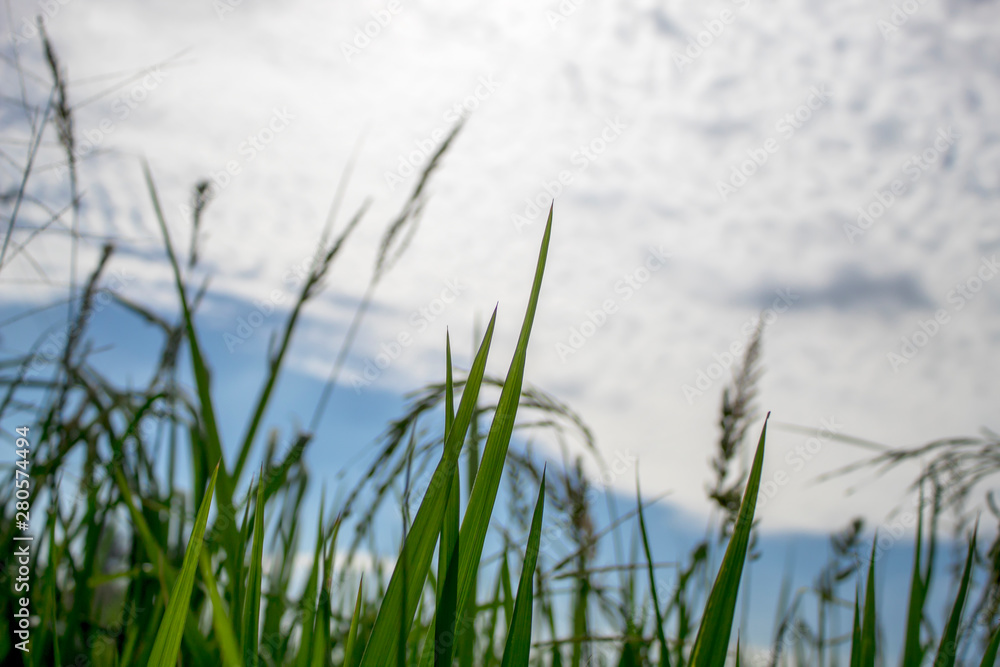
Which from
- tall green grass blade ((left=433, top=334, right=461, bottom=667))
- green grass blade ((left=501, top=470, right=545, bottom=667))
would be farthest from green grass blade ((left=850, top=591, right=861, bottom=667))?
tall green grass blade ((left=433, top=334, right=461, bottom=667))

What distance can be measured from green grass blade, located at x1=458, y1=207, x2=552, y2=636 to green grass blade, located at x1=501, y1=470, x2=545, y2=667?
0.07 metres

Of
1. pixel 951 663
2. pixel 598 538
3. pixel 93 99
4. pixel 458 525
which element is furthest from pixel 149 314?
pixel 951 663

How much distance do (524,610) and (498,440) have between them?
23 centimetres

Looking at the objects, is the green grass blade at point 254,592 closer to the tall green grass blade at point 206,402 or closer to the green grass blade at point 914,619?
the tall green grass blade at point 206,402

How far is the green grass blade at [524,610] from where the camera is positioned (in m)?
0.76

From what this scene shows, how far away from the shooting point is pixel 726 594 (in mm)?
812

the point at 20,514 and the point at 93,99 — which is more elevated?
the point at 93,99

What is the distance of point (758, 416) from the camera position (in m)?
1.31

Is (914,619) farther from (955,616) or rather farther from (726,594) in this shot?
(726,594)

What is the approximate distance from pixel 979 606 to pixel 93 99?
106 inches

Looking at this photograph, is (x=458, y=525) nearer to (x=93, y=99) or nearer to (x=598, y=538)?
(x=598, y=538)

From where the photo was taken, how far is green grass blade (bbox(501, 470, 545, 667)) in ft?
2.50

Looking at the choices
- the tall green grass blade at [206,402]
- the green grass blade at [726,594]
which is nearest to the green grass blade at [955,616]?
the green grass blade at [726,594]

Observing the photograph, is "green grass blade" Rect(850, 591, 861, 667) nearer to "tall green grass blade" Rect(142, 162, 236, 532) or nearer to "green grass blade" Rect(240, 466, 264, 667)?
"green grass blade" Rect(240, 466, 264, 667)
